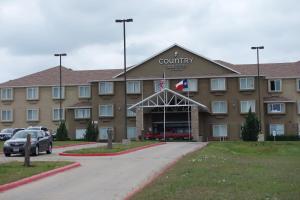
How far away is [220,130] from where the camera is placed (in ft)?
210

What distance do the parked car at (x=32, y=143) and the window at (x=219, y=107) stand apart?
34.4 metres

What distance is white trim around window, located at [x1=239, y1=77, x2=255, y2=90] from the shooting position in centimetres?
6331

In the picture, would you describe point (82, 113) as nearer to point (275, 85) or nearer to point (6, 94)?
point (6, 94)

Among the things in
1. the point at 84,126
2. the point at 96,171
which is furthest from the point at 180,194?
the point at 84,126

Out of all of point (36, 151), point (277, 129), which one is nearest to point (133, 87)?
point (277, 129)

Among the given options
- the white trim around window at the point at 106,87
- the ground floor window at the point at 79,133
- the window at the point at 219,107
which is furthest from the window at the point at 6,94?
the window at the point at 219,107

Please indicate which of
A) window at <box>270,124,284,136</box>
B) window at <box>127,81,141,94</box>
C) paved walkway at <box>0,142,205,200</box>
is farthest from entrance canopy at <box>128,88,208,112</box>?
paved walkway at <box>0,142,205,200</box>

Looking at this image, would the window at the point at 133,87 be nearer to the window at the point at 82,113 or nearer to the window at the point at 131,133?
the window at the point at 131,133

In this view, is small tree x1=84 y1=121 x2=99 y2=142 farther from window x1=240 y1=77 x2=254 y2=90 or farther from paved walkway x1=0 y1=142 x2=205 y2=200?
paved walkway x1=0 y1=142 x2=205 y2=200

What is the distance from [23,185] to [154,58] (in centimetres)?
5012

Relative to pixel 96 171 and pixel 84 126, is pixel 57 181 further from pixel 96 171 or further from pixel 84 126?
pixel 84 126

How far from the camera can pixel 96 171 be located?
65.1 feet

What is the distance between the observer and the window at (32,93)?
73.2m

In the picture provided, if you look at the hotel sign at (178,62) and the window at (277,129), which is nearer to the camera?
the hotel sign at (178,62)
